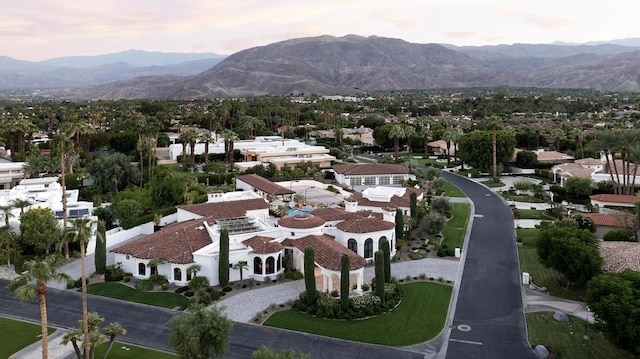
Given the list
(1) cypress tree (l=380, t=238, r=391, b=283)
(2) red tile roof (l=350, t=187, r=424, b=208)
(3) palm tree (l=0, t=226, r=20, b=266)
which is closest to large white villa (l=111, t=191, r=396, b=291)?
(1) cypress tree (l=380, t=238, r=391, b=283)

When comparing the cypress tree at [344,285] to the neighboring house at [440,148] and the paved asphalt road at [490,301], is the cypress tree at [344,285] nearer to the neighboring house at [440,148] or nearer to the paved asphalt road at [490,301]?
the paved asphalt road at [490,301]

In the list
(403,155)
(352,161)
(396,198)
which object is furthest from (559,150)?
(396,198)

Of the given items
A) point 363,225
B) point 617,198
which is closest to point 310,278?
point 363,225

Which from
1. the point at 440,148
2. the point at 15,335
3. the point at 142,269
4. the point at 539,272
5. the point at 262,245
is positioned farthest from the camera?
the point at 440,148

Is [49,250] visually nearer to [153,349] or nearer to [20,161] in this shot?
[153,349]

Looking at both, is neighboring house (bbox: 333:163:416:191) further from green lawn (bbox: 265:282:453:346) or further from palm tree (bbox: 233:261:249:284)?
green lawn (bbox: 265:282:453:346)

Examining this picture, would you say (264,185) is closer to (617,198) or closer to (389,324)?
(389,324)
